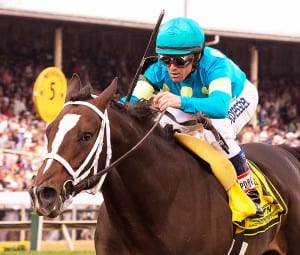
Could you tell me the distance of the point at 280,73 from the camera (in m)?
26.1

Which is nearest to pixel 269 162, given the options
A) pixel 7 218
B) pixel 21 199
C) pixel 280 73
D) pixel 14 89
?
pixel 21 199

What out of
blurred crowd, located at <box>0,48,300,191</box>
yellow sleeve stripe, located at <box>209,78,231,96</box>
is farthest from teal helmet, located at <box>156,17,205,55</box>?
blurred crowd, located at <box>0,48,300,191</box>

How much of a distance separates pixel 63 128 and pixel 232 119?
6.15 ft

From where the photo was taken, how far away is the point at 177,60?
17.6 feet

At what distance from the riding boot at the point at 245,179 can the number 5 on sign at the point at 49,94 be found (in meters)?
6.60

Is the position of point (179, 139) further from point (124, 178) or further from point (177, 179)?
point (124, 178)

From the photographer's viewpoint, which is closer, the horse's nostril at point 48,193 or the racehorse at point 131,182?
the horse's nostril at point 48,193

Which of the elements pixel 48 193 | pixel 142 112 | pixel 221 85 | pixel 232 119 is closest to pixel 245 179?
pixel 232 119

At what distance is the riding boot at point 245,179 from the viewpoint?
5668mm

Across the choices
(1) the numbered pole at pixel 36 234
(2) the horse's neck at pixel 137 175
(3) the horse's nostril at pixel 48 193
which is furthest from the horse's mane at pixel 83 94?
(1) the numbered pole at pixel 36 234

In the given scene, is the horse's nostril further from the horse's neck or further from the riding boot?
the riding boot

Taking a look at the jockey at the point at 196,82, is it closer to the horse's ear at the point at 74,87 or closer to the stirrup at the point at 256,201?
the stirrup at the point at 256,201

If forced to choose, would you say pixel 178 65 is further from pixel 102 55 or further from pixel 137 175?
pixel 102 55

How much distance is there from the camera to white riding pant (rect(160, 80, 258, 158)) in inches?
223
